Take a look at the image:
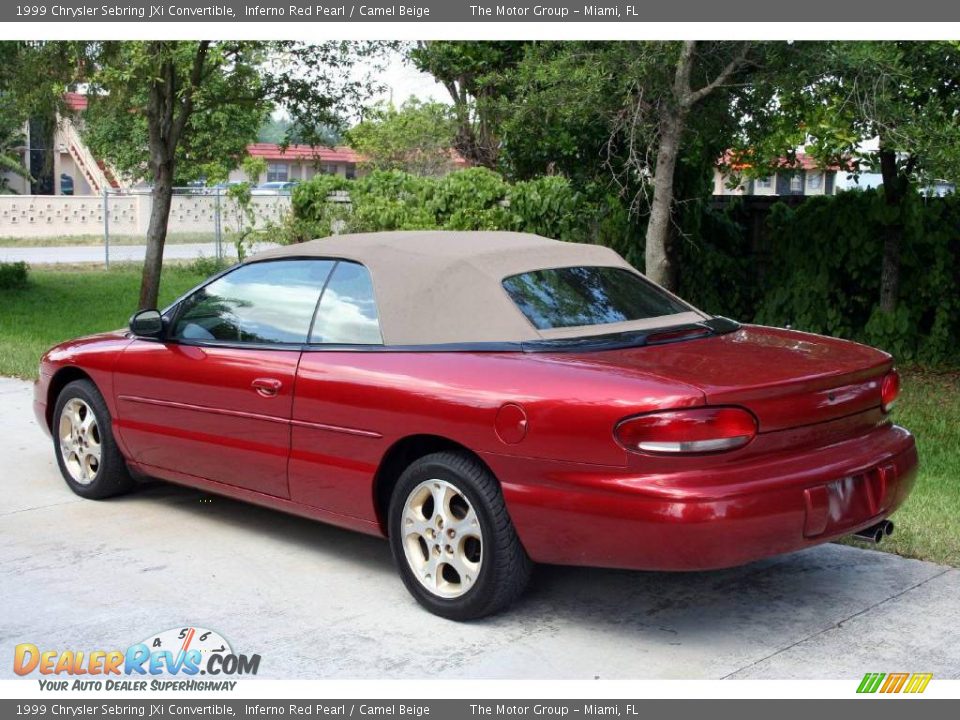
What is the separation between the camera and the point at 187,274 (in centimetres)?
2300

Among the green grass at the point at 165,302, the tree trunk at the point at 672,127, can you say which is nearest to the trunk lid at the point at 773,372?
the green grass at the point at 165,302

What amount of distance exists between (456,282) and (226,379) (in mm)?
1267

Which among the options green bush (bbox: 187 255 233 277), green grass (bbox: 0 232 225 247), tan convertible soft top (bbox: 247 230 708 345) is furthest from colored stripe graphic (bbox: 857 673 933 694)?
green grass (bbox: 0 232 225 247)

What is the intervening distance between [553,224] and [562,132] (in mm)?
1498

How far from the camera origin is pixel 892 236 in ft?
36.2

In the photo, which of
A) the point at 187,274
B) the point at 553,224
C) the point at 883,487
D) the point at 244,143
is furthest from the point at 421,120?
the point at 883,487

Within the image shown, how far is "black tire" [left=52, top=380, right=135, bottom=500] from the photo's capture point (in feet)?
21.5

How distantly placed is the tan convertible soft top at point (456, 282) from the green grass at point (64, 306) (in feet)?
21.1

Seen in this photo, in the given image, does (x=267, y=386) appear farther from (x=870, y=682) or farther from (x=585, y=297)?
(x=870, y=682)

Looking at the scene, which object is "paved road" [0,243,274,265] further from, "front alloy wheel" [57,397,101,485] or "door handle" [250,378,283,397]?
"door handle" [250,378,283,397]

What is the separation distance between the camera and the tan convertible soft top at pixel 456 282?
199 inches

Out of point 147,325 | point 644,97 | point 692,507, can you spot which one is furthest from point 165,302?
point 692,507

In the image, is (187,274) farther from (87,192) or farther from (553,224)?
(87,192)

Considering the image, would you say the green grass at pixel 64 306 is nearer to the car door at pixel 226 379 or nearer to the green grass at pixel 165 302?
the green grass at pixel 165 302
